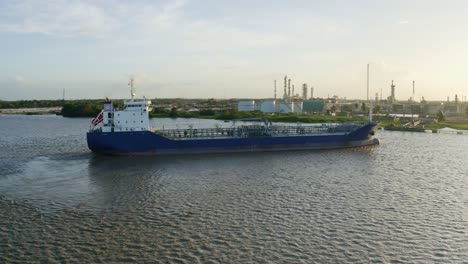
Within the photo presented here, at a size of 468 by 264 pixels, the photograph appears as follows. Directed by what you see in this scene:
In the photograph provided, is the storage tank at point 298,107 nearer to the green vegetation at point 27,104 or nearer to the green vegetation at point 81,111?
the green vegetation at point 81,111

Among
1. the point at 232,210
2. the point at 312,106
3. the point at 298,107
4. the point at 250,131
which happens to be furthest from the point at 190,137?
the point at 312,106

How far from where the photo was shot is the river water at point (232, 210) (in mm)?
13094

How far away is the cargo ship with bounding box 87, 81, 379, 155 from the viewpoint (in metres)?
32.2

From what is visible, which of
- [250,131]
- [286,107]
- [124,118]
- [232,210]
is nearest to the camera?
[232,210]

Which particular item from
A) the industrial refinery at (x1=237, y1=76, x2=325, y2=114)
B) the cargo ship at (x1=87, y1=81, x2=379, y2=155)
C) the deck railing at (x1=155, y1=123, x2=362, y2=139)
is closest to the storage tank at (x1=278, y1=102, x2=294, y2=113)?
the industrial refinery at (x1=237, y1=76, x2=325, y2=114)

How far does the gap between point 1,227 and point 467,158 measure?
3322 cm

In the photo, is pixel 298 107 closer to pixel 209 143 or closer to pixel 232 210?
pixel 209 143

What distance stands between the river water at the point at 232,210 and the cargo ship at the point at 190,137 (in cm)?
223

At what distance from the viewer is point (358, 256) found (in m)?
12.8

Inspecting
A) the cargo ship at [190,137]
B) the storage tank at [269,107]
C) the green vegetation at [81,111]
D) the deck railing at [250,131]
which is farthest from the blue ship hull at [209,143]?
the green vegetation at [81,111]

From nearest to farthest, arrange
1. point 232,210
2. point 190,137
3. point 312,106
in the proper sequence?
1. point 232,210
2. point 190,137
3. point 312,106

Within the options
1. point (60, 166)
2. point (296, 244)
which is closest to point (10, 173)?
point (60, 166)

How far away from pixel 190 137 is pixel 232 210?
18.3 m

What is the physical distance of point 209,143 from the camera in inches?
1344
